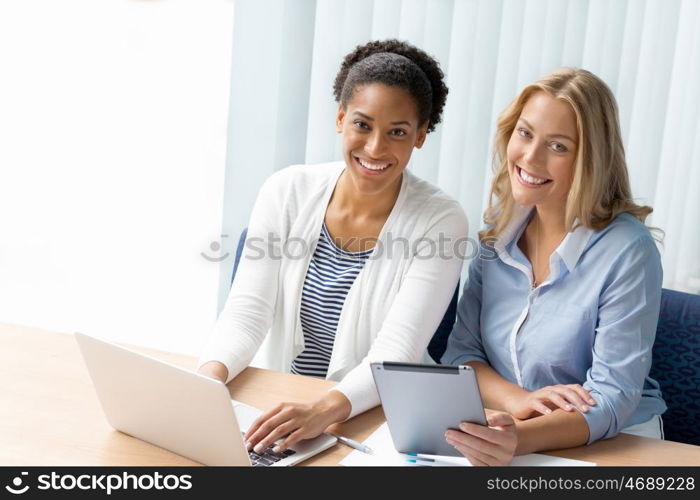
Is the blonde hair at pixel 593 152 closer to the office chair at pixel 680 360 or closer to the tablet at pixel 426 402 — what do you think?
the office chair at pixel 680 360

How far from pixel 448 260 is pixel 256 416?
0.56m

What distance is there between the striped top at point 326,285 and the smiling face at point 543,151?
0.38m

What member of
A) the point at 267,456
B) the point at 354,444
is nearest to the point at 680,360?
the point at 354,444

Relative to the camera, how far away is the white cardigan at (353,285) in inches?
62.8

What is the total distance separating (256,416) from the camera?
1335 mm

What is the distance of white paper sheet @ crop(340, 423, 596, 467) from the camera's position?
1.22m

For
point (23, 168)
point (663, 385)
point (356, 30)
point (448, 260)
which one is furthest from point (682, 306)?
point (23, 168)

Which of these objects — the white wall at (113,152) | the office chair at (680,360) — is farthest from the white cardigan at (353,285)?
the white wall at (113,152)

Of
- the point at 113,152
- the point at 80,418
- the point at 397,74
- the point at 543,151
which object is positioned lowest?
the point at 80,418

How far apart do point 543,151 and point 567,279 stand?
0.26m

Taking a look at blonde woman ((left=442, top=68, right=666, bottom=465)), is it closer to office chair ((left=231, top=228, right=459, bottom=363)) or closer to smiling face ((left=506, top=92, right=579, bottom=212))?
smiling face ((left=506, top=92, right=579, bottom=212))

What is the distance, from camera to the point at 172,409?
116cm

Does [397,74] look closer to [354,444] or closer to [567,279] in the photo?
[567,279]
